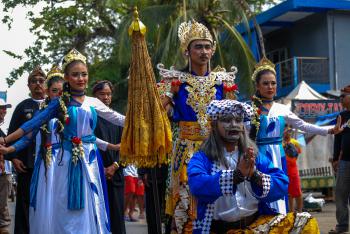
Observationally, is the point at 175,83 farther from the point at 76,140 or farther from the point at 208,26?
the point at 208,26

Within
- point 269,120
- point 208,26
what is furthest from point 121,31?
point 269,120

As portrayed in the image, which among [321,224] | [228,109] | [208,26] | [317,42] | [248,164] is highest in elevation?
[317,42]

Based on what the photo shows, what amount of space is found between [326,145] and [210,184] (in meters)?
16.6

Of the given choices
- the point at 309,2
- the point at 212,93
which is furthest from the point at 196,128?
the point at 309,2

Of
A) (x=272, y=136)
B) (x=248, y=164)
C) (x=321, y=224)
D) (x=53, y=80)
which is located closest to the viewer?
(x=248, y=164)

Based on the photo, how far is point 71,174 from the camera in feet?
22.4

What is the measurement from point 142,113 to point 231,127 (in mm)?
1206

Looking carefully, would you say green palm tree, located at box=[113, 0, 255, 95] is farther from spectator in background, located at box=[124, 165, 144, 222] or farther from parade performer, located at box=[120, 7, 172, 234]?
parade performer, located at box=[120, 7, 172, 234]

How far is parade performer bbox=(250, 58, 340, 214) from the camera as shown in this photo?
24.9 feet

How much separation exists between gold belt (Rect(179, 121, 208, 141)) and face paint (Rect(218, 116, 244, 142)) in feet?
6.67

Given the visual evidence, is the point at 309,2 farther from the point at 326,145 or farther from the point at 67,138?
the point at 67,138

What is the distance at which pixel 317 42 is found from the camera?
29062mm

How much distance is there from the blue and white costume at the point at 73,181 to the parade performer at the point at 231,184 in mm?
2243

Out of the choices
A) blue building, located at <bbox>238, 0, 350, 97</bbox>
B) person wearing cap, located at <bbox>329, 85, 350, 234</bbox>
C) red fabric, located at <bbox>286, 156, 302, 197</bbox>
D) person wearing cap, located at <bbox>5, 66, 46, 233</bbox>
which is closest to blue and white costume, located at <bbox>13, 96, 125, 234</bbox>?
person wearing cap, located at <bbox>5, 66, 46, 233</bbox>
